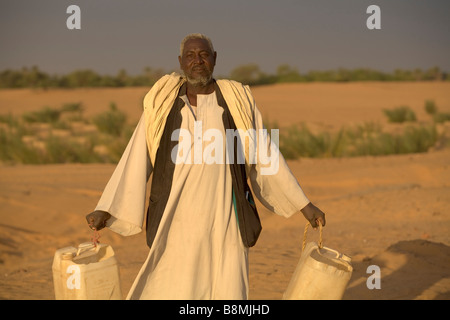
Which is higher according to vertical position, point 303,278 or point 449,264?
point 303,278

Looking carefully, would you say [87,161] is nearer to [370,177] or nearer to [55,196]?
[55,196]

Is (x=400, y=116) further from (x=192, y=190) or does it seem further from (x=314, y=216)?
(x=192, y=190)

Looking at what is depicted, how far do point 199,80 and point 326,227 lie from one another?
4815mm

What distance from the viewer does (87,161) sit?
46.3 feet

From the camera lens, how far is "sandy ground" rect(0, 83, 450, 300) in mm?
6051

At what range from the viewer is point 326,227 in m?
8.59

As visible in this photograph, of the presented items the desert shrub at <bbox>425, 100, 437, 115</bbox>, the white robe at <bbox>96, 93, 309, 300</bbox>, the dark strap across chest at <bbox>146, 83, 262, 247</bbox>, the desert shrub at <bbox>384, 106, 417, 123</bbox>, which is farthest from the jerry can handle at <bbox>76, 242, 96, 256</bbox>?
the desert shrub at <bbox>425, 100, 437, 115</bbox>

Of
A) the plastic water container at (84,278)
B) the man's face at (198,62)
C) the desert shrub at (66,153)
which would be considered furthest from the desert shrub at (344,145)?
the plastic water container at (84,278)

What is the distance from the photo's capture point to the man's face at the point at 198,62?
427 centimetres

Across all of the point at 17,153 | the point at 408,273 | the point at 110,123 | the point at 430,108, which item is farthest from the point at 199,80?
the point at 430,108

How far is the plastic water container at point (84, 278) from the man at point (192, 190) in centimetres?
28

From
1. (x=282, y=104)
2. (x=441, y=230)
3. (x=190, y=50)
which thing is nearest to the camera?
(x=190, y=50)
